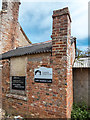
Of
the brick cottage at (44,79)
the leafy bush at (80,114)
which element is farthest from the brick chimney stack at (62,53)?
the leafy bush at (80,114)

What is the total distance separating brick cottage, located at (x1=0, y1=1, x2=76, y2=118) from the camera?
3.34 m

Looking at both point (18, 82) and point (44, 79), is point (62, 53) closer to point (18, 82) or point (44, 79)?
point (44, 79)

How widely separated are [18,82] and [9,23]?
5979mm

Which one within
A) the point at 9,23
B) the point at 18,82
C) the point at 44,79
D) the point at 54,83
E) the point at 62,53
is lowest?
the point at 18,82

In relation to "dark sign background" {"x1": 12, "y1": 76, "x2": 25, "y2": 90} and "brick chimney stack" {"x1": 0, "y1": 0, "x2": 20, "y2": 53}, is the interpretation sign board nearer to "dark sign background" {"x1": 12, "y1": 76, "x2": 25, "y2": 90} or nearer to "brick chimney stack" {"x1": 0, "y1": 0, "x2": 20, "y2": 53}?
"dark sign background" {"x1": 12, "y1": 76, "x2": 25, "y2": 90}

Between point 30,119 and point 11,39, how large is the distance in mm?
6620

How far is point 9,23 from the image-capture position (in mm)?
7934

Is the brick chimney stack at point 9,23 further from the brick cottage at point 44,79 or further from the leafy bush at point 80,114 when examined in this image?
the leafy bush at point 80,114

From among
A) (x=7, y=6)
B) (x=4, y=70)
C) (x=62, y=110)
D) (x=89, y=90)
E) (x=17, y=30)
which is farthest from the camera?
(x=17, y=30)

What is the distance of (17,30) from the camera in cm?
878

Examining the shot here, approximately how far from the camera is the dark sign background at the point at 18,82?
4.24 metres

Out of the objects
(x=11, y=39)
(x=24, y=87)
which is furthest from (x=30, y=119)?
(x=11, y=39)

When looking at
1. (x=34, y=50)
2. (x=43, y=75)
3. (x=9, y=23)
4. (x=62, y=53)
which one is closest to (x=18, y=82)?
(x=43, y=75)

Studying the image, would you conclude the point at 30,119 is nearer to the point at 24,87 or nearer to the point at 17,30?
the point at 24,87
